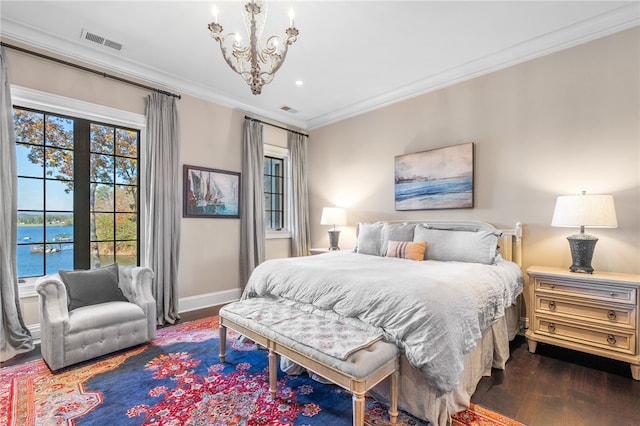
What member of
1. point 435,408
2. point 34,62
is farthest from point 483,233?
point 34,62

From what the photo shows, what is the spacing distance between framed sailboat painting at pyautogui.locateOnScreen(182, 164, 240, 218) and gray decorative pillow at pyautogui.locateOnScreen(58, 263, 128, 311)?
1274 mm

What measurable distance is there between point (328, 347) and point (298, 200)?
12.5ft

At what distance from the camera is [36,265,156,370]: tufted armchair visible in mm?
2379

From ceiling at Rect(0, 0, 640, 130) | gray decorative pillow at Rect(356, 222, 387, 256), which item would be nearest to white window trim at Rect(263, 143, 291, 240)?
ceiling at Rect(0, 0, 640, 130)

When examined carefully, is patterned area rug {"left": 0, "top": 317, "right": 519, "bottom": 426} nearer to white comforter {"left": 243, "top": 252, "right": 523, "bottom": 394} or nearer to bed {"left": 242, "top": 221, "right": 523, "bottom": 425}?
bed {"left": 242, "top": 221, "right": 523, "bottom": 425}

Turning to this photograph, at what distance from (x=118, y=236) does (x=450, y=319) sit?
145 inches

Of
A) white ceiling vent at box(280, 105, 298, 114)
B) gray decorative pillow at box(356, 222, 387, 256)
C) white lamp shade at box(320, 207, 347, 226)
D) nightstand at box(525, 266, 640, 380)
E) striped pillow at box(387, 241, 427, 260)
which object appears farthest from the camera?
white ceiling vent at box(280, 105, 298, 114)

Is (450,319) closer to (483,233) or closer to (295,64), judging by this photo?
(483,233)

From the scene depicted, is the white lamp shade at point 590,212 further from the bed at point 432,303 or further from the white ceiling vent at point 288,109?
the white ceiling vent at point 288,109

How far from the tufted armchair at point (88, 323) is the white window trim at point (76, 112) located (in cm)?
74

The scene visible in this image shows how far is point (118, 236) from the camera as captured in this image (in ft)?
11.8

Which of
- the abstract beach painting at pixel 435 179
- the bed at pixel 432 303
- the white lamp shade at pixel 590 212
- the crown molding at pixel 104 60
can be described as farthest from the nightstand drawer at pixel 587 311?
the crown molding at pixel 104 60

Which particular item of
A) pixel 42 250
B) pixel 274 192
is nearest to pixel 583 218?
pixel 274 192

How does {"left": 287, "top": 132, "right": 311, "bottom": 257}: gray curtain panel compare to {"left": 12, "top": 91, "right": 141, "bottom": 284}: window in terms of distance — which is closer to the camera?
{"left": 12, "top": 91, "right": 141, "bottom": 284}: window
